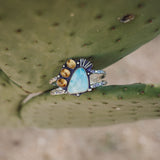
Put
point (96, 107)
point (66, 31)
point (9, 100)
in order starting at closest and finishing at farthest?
point (66, 31)
point (96, 107)
point (9, 100)

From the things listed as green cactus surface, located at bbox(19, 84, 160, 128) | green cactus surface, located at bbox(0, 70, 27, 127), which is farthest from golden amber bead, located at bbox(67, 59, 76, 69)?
green cactus surface, located at bbox(0, 70, 27, 127)

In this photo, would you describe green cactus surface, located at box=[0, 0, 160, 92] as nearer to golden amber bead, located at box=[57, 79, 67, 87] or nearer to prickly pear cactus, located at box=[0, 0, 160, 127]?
prickly pear cactus, located at box=[0, 0, 160, 127]

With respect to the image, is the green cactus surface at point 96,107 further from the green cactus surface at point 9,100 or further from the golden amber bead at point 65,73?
the golden amber bead at point 65,73

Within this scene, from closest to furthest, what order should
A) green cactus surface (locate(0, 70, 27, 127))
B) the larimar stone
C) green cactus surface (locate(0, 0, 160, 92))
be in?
1. green cactus surface (locate(0, 0, 160, 92))
2. the larimar stone
3. green cactus surface (locate(0, 70, 27, 127))

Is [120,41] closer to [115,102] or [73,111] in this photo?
[115,102]

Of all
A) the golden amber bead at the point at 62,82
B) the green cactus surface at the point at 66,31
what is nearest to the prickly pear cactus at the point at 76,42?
the green cactus surface at the point at 66,31

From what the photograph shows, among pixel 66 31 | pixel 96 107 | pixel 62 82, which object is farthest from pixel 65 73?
pixel 96 107

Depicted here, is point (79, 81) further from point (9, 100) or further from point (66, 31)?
point (9, 100)
